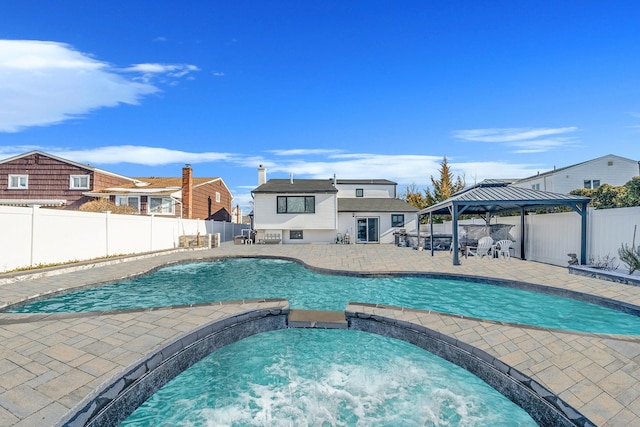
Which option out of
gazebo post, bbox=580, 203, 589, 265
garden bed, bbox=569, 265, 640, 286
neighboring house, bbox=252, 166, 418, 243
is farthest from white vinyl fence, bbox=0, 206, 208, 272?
gazebo post, bbox=580, 203, 589, 265

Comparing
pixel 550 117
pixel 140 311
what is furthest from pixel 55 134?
pixel 550 117

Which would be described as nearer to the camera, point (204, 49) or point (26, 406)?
point (26, 406)

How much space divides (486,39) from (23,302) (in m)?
15.5

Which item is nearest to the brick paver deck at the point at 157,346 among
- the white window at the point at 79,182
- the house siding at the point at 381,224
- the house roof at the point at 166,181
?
the house siding at the point at 381,224

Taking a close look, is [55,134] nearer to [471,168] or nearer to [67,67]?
[67,67]

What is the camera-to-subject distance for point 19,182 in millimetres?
22625

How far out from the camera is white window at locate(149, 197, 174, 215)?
21938 mm

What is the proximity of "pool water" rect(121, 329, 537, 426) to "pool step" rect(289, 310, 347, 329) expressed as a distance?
0.39 m

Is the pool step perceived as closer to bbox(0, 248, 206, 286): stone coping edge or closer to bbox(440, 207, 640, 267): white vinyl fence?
bbox(0, 248, 206, 286): stone coping edge

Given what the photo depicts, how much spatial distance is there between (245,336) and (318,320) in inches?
50.6

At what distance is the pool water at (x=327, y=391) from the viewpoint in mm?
3203

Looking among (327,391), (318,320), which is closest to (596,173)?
(318,320)

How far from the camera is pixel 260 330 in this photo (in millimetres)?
5418

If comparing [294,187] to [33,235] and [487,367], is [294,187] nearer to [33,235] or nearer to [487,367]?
[33,235]
